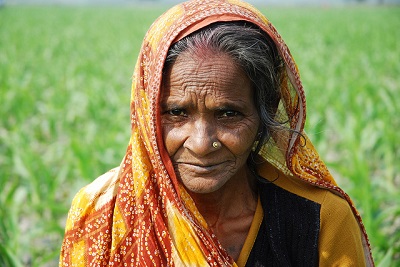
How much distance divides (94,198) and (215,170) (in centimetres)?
43

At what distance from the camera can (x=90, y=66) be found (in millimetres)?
9680

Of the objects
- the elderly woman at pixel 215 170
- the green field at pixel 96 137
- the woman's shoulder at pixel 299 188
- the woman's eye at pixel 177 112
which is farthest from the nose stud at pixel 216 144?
the green field at pixel 96 137

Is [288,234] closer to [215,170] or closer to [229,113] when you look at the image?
[215,170]

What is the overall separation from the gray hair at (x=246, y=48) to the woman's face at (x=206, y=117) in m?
0.02

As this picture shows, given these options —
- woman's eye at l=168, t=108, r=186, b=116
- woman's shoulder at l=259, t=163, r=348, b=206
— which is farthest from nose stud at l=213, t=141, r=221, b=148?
woman's shoulder at l=259, t=163, r=348, b=206

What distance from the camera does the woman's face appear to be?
135cm

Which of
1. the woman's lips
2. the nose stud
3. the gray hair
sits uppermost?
the gray hair

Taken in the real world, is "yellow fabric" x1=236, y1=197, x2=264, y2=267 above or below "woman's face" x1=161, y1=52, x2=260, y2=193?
below

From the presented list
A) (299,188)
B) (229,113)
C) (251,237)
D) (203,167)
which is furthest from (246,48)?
(251,237)

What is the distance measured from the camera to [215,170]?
54.7 inches

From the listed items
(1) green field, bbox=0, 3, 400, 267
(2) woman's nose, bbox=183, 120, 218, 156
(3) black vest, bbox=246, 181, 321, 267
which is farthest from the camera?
(1) green field, bbox=0, 3, 400, 267

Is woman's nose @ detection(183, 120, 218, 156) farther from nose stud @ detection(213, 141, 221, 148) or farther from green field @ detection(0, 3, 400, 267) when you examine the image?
green field @ detection(0, 3, 400, 267)

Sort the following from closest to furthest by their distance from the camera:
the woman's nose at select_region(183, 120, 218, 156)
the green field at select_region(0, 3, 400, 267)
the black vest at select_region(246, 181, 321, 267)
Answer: the woman's nose at select_region(183, 120, 218, 156)
the black vest at select_region(246, 181, 321, 267)
the green field at select_region(0, 3, 400, 267)

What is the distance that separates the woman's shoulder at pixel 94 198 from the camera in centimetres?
154
